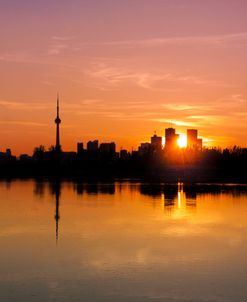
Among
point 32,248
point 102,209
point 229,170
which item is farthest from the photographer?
point 229,170

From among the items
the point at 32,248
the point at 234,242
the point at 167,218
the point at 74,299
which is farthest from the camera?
the point at 167,218

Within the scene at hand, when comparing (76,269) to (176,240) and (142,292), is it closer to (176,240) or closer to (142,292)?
(142,292)

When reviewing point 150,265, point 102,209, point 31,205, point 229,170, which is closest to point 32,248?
point 150,265

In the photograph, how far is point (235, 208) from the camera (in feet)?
167

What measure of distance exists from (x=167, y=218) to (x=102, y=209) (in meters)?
8.00

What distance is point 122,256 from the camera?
84.4 feet

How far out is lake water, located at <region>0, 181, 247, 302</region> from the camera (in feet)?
63.4

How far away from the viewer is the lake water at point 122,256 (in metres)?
19.3

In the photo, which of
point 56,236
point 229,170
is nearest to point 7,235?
point 56,236

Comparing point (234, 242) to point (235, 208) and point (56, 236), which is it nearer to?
point (56, 236)

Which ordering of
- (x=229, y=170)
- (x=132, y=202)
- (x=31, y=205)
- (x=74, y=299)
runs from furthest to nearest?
(x=229, y=170), (x=132, y=202), (x=31, y=205), (x=74, y=299)

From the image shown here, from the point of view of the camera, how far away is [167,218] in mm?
42344

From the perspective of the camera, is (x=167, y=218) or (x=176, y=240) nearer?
(x=176, y=240)

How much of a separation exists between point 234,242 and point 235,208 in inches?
801
